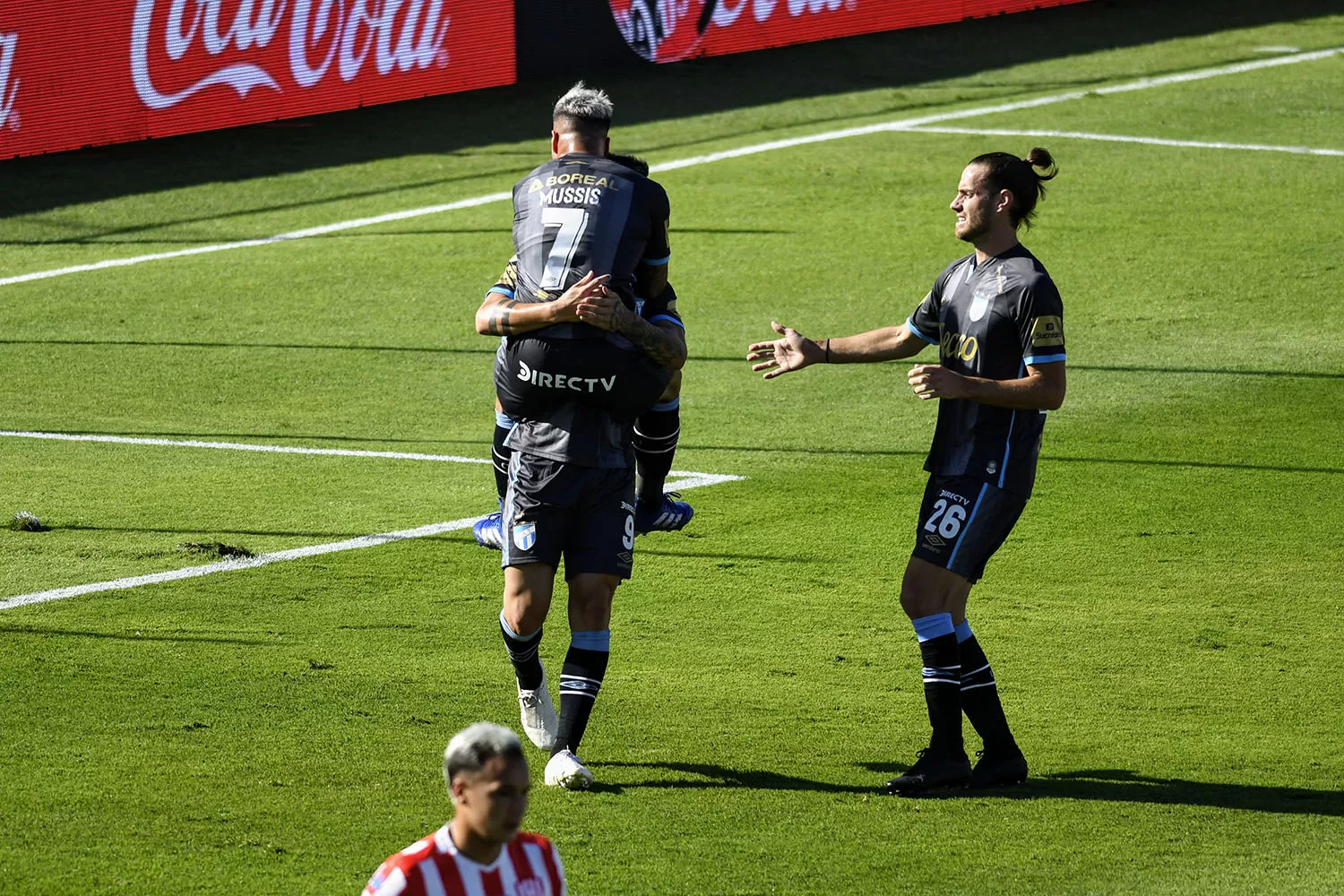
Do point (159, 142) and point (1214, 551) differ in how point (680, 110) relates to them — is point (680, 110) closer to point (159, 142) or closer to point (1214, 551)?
point (159, 142)

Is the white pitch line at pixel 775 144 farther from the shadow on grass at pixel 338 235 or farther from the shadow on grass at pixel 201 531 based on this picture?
the shadow on grass at pixel 201 531

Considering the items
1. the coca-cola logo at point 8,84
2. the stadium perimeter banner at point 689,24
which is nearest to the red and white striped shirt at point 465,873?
the coca-cola logo at point 8,84

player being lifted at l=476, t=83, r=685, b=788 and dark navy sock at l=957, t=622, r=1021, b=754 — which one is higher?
player being lifted at l=476, t=83, r=685, b=788

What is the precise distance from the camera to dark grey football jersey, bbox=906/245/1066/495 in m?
6.87

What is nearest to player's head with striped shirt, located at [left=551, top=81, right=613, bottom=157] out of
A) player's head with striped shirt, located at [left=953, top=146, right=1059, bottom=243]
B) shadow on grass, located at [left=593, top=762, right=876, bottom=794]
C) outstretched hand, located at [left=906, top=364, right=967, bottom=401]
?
player's head with striped shirt, located at [left=953, top=146, right=1059, bottom=243]

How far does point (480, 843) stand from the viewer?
4059mm

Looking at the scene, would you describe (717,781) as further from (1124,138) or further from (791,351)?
(1124,138)

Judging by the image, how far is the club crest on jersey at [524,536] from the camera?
22.6ft

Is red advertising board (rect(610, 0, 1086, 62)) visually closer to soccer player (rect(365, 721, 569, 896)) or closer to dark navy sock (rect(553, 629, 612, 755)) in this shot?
dark navy sock (rect(553, 629, 612, 755))

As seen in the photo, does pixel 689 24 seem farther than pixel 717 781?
Yes

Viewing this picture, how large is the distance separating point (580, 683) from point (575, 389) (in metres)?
1.08

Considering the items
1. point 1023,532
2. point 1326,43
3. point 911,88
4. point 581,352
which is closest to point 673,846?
point 581,352

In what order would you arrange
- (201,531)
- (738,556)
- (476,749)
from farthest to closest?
1. (201,531)
2. (738,556)
3. (476,749)

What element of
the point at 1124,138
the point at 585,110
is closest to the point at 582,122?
the point at 585,110
